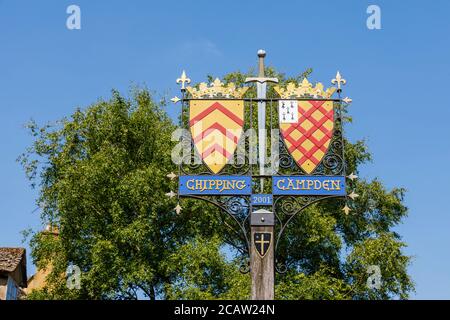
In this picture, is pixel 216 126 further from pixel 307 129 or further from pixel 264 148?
pixel 307 129

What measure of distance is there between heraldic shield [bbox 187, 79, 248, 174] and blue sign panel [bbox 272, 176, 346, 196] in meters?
1.11

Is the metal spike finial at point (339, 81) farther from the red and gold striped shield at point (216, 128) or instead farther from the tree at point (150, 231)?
the tree at point (150, 231)

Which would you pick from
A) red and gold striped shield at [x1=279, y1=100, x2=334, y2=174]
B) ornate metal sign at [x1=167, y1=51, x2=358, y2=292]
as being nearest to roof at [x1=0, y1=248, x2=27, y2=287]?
ornate metal sign at [x1=167, y1=51, x2=358, y2=292]

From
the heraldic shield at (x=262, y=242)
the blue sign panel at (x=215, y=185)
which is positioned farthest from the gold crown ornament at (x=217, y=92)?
the heraldic shield at (x=262, y=242)

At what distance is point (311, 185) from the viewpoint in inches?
462

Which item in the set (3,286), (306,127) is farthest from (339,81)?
(3,286)

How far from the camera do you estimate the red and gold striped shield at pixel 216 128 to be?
12.1 m

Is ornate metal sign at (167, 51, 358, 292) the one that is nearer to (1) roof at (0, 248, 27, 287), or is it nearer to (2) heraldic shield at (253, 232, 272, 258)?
(2) heraldic shield at (253, 232, 272, 258)

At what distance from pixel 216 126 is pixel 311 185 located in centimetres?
208
